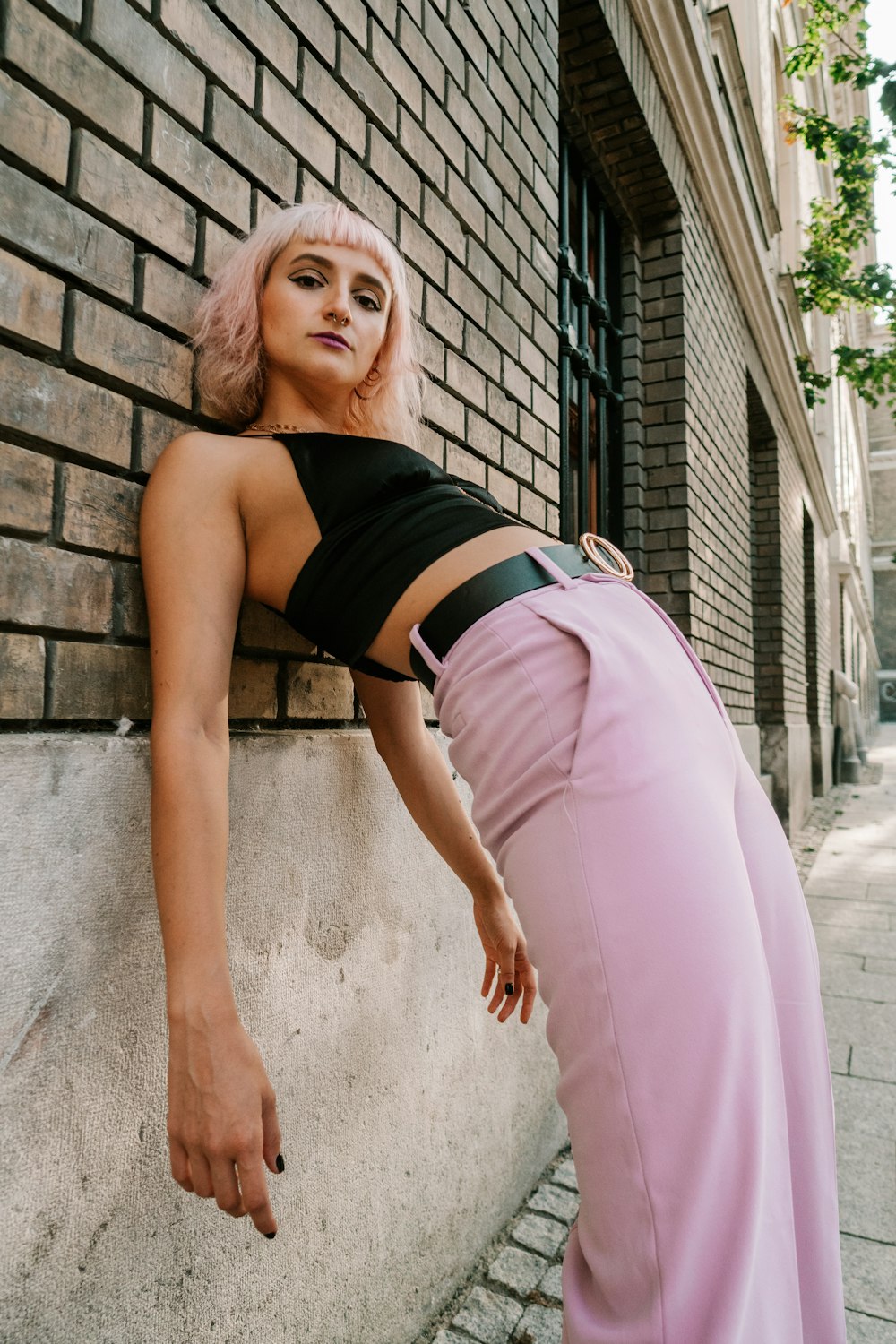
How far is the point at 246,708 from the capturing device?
4.76ft

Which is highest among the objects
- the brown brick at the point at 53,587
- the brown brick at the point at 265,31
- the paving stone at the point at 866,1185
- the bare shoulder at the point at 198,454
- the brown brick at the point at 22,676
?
the brown brick at the point at 265,31

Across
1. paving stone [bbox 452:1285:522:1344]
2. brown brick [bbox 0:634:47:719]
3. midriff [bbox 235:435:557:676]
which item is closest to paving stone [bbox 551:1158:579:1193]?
paving stone [bbox 452:1285:522:1344]

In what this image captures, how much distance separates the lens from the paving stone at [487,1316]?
1729 millimetres

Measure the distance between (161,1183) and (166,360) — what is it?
1212mm

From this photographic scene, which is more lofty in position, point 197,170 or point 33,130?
point 197,170

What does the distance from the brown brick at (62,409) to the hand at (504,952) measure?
3.47ft

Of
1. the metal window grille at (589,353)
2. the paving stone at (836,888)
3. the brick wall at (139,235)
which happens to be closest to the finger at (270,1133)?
the brick wall at (139,235)

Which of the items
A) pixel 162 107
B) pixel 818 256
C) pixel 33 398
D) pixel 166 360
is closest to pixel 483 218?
pixel 162 107

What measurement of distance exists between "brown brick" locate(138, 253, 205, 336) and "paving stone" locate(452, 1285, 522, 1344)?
77.9 inches

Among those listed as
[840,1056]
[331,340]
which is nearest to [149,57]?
[331,340]

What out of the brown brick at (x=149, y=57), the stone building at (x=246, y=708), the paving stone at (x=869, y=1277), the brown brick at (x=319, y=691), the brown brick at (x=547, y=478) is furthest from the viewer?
the brown brick at (x=547, y=478)

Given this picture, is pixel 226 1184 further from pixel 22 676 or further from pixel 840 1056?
pixel 840 1056

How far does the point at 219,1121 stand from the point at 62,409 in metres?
0.91

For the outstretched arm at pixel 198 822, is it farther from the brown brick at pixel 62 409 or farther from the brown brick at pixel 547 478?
the brown brick at pixel 547 478
